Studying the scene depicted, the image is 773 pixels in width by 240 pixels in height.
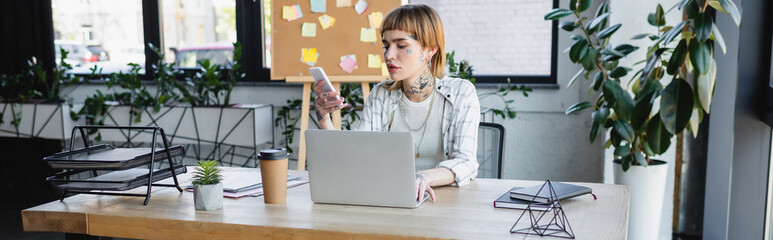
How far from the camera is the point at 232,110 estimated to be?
12.5 ft

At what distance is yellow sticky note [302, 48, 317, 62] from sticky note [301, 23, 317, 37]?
8 cm

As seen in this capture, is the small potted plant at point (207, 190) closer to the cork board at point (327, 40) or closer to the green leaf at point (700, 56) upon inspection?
the green leaf at point (700, 56)

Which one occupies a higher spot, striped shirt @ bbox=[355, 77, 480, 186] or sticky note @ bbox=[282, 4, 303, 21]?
sticky note @ bbox=[282, 4, 303, 21]

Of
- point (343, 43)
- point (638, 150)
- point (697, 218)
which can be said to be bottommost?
Answer: point (697, 218)

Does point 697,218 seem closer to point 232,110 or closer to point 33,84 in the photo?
point 232,110

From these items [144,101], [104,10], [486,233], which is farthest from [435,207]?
[104,10]

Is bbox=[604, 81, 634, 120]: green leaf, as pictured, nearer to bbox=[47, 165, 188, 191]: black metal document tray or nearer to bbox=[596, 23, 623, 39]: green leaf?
bbox=[596, 23, 623, 39]: green leaf

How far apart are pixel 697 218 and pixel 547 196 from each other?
7.31ft

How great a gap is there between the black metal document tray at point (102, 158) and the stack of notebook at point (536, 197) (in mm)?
874

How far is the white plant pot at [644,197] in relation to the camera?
8.98 ft

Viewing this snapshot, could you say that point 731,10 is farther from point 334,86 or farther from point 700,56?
point 334,86

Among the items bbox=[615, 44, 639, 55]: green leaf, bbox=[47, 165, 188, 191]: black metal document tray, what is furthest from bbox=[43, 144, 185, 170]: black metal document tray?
bbox=[615, 44, 639, 55]: green leaf

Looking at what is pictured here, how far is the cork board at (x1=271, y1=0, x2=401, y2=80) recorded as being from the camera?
3254 mm

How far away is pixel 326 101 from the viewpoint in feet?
6.22
